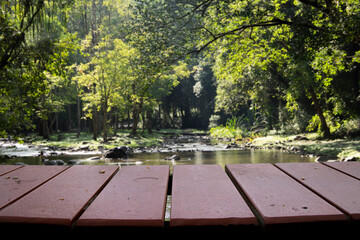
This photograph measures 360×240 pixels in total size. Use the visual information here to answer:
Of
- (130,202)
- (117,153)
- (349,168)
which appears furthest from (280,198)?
(117,153)

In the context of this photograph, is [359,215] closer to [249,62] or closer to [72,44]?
[72,44]

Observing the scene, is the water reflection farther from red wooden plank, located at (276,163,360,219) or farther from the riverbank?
red wooden plank, located at (276,163,360,219)

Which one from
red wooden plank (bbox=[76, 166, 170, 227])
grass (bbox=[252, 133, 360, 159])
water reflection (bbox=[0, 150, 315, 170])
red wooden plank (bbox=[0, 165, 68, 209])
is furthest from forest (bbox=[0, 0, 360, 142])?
red wooden plank (bbox=[76, 166, 170, 227])

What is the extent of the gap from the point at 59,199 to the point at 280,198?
38.1 inches

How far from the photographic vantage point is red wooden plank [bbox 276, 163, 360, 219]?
118 cm

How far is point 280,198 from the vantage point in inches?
49.0

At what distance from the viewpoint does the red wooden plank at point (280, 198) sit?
3.54 ft

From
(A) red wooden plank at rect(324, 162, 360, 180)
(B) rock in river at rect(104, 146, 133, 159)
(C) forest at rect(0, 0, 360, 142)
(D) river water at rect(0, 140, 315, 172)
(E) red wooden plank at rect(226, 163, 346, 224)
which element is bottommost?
(D) river water at rect(0, 140, 315, 172)

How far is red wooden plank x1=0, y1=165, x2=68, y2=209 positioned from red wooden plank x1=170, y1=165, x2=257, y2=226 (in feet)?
2.38

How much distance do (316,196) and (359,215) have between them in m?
0.21

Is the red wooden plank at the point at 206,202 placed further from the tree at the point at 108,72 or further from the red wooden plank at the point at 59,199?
the tree at the point at 108,72

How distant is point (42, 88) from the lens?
21.5 feet

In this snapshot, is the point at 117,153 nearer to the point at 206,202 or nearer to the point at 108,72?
the point at 108,72

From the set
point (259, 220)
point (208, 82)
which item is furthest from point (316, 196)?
point (208, 82)
